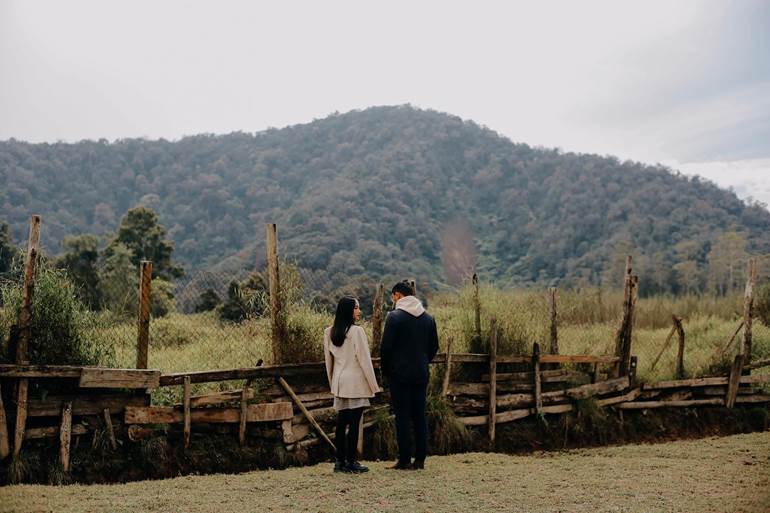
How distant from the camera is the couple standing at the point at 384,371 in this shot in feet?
23.5

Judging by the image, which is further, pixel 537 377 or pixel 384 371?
pixel 537 377

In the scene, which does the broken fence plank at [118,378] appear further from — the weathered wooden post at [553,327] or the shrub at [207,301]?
the weathered wooden post at [553,327]

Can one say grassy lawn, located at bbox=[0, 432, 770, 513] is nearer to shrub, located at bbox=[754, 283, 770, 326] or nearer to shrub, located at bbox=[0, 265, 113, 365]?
shrub, located at bbox=[0, 265, 113, 365]

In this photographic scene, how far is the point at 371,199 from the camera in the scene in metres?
46.4

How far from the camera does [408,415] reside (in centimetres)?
730

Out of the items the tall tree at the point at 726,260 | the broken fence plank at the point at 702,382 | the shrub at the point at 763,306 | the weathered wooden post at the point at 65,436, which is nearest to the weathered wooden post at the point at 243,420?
the weathered wooden post at the point at 65,436

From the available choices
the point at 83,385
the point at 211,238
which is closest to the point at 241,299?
the point at 83,385

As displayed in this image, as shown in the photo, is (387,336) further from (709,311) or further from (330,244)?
(330,244)

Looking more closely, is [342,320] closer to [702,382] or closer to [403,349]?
[403,349]

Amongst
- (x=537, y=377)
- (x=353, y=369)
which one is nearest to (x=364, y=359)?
(x=353, y=369)

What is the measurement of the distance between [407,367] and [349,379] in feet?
2.01

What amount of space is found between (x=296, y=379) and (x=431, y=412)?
1968 millimetres

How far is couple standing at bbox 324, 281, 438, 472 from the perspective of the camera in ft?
23.5

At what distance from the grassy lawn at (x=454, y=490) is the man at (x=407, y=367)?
329mm
